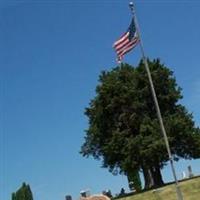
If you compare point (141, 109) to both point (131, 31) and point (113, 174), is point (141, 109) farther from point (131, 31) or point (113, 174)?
point (131, 31)

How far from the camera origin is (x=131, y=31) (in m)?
36.9

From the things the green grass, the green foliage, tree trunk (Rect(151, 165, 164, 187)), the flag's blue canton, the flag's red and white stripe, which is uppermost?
the flag's blue canton

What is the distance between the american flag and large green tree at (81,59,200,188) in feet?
72.8

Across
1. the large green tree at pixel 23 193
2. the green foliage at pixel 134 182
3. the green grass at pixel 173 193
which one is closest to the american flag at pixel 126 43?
the green grass at pixel 173 193

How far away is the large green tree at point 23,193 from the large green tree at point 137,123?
91.4 ft

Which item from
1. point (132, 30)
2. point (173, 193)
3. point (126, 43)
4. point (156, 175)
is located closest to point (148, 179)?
point (156, 175)

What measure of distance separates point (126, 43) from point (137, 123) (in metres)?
26.5

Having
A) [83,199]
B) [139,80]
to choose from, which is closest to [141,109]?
[139,80]

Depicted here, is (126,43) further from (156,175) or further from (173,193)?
(156,175)

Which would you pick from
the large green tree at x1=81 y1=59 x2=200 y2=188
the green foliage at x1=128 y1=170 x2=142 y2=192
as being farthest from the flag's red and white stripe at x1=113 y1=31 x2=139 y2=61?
the green foliage at x1=128 y1=170 x2=142 y2=192

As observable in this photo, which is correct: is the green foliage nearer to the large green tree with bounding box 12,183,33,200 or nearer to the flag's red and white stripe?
the large green tree with bounding box 12,183,33,200

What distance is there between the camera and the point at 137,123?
6203 centimetres

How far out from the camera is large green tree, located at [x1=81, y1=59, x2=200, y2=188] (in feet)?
196

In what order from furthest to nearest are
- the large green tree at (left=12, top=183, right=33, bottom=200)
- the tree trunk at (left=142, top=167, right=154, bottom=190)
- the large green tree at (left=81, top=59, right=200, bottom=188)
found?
the large green tree at (left=12, top=183, right=33, bottom=200), the tree trunk at (left=142, top=167, right=154, bottom=190), the large green tree at (left=81, top=59, right=200, bottom=188)
